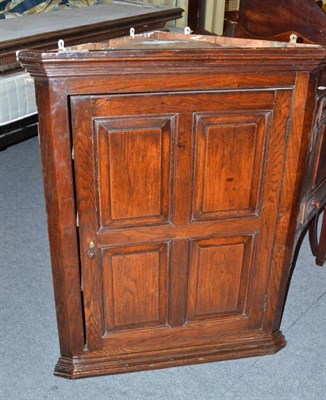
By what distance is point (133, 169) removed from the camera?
170 cm

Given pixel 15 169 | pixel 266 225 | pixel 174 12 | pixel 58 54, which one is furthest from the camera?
pixel 15 169

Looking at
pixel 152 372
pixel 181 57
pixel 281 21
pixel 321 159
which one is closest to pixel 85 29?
pixel 281 21

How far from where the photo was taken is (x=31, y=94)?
2725mm

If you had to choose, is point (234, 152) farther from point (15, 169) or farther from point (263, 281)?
point (15, 169)

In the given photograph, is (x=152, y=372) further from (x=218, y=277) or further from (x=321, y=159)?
(x=321, y=159)

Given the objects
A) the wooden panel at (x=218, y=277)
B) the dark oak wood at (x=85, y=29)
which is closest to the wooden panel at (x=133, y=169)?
the wooden panel at (x=218, y=277)

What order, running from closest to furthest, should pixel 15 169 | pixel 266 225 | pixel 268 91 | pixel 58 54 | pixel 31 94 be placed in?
pixel 58 54
pixel 268 91
pixel 266 225
pixel 31 94
pixel 15 169

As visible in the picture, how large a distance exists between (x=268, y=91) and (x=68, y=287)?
A: 92 cm

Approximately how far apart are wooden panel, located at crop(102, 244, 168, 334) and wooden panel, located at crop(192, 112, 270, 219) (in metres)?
0.23

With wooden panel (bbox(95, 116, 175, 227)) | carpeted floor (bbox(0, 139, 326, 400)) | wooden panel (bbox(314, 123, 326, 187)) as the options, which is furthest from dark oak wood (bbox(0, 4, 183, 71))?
wooden panel (bbox(314, 123, 326, 187))

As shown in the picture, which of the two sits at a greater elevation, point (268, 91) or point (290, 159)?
point (268, 91)

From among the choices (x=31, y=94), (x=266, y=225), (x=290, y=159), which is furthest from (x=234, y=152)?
(x=31, y=94)

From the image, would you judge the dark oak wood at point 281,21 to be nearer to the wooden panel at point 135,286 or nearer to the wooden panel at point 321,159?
the wooden panel at point 321,159

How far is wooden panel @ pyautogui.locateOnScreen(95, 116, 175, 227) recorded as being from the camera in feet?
5.35
